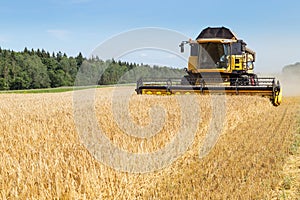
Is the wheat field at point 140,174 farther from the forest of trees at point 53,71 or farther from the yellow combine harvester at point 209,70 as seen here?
the forest of trees at point 53,71

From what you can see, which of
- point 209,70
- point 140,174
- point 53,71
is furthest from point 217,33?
point 53,71

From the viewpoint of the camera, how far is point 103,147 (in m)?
4.58

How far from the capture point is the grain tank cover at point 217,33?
15.3 metres

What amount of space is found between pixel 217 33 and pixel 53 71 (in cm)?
5260

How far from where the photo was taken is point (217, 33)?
1542 cm

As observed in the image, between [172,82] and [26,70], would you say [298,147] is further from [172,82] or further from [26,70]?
[26,70]

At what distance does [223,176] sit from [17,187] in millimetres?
2754

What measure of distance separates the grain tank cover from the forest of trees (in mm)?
28414

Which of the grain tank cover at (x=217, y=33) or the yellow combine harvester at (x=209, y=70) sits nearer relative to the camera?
the yellow combine harvester at (x=209, y=70)

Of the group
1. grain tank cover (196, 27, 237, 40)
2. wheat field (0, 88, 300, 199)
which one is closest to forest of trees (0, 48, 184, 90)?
grain tank cover (196, 27, 237, 40)

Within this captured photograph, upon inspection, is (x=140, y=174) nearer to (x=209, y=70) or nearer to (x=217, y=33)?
(x=209, y=70)

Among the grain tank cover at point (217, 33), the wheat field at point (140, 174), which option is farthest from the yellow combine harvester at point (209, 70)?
the wheat field at point (140, 174)

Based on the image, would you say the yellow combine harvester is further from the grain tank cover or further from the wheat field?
the wheat field

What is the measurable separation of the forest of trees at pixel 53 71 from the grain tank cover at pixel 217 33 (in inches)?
1119
